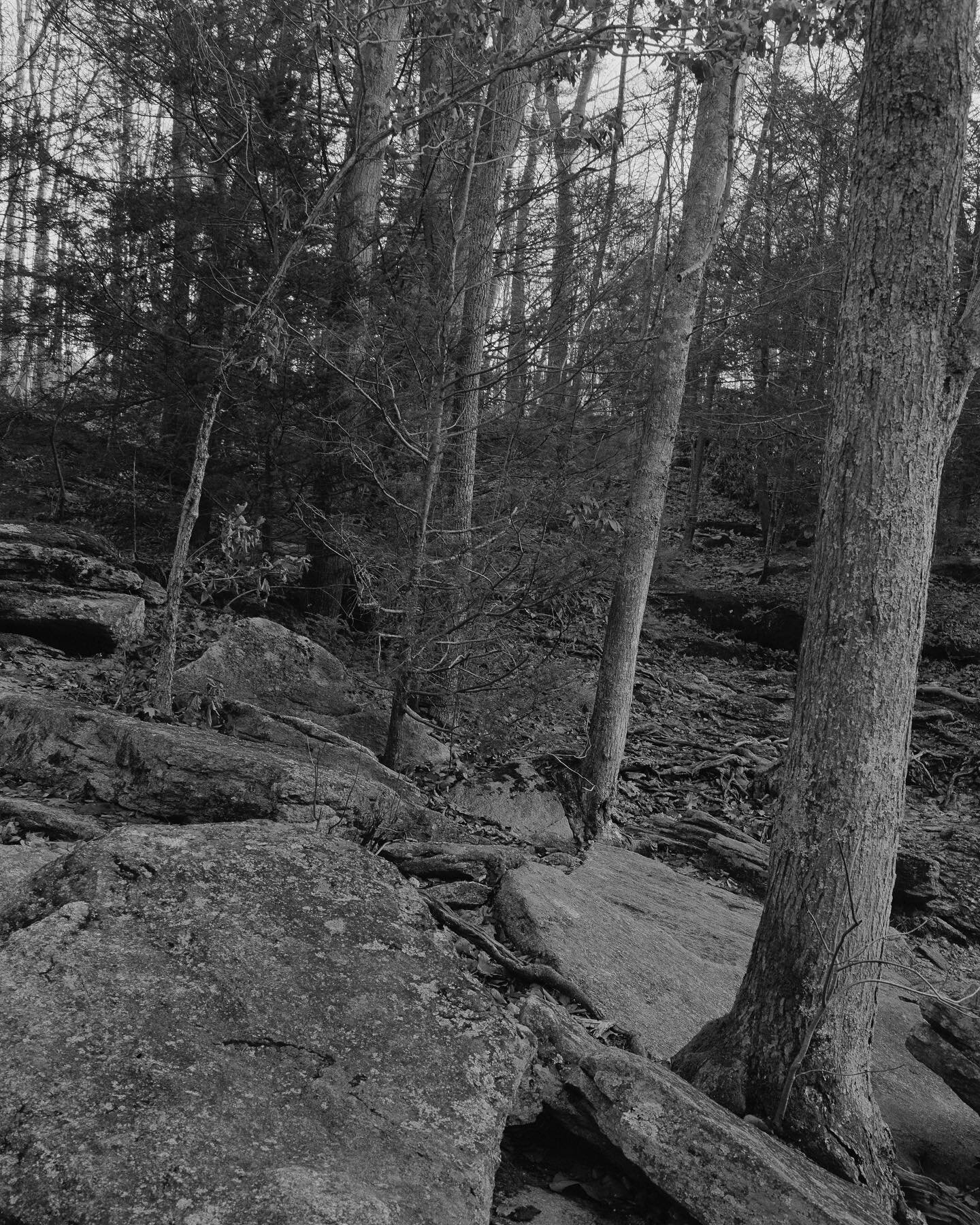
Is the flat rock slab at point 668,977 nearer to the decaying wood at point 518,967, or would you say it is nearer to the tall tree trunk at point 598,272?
the decaying wood at point 518,967

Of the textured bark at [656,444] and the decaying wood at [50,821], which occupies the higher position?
the textured bark at [656,444]

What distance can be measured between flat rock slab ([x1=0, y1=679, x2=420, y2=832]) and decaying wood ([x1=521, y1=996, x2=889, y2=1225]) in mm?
2033

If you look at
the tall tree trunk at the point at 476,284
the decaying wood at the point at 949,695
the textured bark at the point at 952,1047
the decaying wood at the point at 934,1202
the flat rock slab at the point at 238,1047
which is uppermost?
the tall tree trunk at the point at 476,284

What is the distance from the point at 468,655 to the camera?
6.49m

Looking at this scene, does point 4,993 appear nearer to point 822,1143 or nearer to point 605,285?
point 822,1143

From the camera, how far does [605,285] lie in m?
6.70

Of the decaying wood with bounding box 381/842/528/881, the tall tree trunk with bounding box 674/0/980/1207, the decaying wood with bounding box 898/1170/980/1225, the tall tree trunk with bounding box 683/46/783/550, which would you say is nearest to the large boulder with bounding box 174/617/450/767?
the decaying wood with bounding box 381/842/528/881

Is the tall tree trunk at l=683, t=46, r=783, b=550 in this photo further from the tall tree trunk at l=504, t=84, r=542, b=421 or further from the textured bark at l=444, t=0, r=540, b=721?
the textured bark at l=444, t=0, r=540, b=721

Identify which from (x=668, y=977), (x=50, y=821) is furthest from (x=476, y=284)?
(x=668, y=977)

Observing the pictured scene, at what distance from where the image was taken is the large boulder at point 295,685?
7117 millimetres

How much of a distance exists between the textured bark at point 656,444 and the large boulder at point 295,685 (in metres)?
1.40

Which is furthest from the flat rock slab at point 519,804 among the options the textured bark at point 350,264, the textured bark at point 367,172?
the textured bark at point 367,172

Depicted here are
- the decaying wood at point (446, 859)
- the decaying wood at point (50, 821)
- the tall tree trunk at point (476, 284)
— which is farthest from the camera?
the tall tree trunk at point (476, 284)

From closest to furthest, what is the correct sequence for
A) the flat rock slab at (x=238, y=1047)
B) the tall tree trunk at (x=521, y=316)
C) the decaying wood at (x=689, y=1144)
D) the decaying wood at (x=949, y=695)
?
1. the flat rock slab at (x=238, y=1047)
2. the decaying wood at (x=689, y=1144)
3. the tall tree trunk at (x=521, y=316)
4. the decaying wood at (x=949, y=695)
